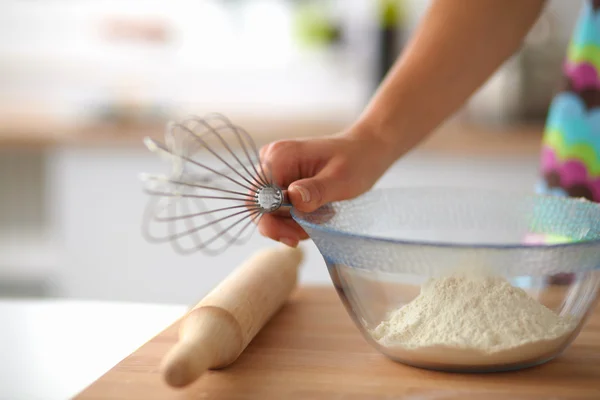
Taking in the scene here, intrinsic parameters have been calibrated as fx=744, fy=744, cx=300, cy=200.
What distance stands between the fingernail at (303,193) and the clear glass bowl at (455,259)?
17mm

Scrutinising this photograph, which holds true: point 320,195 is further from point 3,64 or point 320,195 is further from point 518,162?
point 3,64

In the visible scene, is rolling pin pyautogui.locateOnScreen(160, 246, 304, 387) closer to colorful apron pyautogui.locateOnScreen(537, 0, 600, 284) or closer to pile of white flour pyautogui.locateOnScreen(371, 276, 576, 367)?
pile of white flour pyautogui.locateOnScreen(371, 276, 576, 367)

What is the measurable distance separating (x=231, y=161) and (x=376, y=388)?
1313 mm

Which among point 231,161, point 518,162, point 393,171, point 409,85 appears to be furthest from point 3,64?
point 409,85

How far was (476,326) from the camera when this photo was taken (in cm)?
53

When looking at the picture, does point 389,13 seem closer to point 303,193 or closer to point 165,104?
point 165,104

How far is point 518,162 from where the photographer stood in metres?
1.72

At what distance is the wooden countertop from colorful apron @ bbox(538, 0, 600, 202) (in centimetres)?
69

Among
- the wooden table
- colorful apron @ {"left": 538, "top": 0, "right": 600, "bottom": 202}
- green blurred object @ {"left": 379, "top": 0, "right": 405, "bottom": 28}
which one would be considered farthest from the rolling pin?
green blurred object @ {"left": 379, "top": 0, "right": 405, "bottom": 28}

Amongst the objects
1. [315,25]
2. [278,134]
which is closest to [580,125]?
[278,134]

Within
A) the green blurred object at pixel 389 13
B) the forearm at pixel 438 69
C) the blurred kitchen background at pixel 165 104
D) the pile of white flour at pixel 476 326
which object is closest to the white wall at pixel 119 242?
the blurred kitchen background at pixel 165 104

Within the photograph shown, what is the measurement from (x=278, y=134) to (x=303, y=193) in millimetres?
1223

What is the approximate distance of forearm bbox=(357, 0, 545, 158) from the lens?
731mm

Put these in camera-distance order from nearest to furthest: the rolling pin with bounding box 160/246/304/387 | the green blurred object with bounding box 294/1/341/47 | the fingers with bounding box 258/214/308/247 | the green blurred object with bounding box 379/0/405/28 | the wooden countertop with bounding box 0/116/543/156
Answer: the rolling pin with bounding box 160/246/304/387 → the fingers with bounding box 258/214/308/247 → the wooden countertop with bounding box 0/116/543/156 → the green blurred object with bounding box 379/0/405/28 → the green blurred object with bounding box 294/1/341/47
